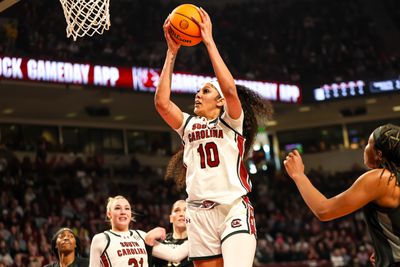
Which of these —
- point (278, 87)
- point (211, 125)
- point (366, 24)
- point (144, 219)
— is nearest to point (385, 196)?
point (211, 125)

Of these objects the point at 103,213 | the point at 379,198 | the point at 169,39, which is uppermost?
the point at 169,39

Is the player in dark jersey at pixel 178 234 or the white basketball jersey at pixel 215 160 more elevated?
the white basketball jersey at pixel 215 160

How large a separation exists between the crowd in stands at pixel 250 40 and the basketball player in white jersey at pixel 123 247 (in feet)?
35.9

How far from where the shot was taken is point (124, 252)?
255 inches

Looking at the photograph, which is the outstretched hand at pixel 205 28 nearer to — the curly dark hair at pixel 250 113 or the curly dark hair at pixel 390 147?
the curly dark hair at pixel 250 113

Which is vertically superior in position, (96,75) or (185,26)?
(96,75)

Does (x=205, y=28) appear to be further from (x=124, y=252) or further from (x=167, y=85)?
(x=124, y=252)

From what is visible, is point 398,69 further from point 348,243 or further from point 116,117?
point 116,117

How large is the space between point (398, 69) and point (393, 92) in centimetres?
81

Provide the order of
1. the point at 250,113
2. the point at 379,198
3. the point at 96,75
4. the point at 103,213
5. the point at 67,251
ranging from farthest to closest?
the point at 96,75 → the point at 103,213 → the point at 67,251 → the point at 250,113 → the point at 379,198

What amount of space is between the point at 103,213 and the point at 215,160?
42.8 feet

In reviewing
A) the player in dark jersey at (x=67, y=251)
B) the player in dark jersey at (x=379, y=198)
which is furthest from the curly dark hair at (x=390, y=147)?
the player in dark jersey at (x=67, y=251)

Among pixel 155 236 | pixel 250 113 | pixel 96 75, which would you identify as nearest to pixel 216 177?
pixel 250 113

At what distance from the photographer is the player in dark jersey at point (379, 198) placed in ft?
13.0
